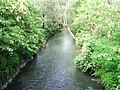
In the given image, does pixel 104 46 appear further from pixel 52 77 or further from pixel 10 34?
pixel 52 77

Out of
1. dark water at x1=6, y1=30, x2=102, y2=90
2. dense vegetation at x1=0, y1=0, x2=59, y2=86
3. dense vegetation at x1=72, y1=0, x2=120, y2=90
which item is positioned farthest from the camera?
dark water at x1=6, y1=30, x2=102, y2=90

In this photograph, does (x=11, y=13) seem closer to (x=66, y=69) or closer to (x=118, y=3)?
(x=66, y=69)

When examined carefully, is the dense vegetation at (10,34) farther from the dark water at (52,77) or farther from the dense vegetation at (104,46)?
the dense vegetation at (104,46)

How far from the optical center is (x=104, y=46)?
577 inches

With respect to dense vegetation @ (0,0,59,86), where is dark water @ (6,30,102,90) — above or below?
below

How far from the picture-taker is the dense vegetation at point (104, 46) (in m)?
13.4

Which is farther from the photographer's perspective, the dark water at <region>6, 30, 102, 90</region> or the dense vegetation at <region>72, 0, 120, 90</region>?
the dark water at <region>6, 30, 102, 90</region>

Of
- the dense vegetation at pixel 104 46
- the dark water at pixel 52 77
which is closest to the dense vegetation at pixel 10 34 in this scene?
the dark water at pixel 52 77

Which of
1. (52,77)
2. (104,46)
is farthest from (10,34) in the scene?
(52,77)

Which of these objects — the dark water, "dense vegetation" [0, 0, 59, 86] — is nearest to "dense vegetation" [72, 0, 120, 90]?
the dark water

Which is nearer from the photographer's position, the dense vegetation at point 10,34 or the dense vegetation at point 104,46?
the dense vegetation at point 104,46

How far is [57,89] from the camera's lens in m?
23.4

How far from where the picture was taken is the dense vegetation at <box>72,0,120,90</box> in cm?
1336

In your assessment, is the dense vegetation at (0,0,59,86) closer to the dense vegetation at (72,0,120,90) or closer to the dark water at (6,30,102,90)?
the dark water at (6,30,102,90)
